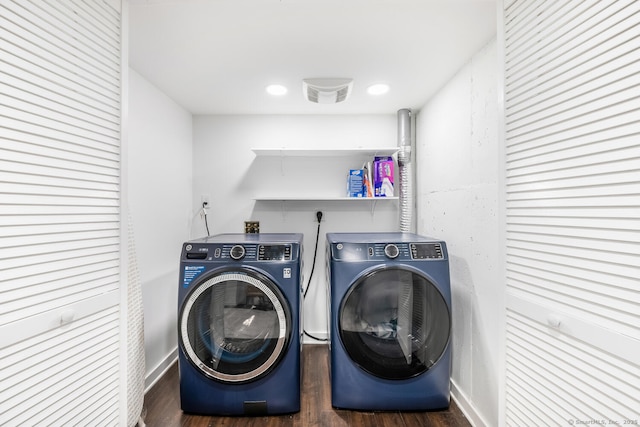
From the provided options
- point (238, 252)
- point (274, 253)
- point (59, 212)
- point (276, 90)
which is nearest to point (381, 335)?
point (274, 253)

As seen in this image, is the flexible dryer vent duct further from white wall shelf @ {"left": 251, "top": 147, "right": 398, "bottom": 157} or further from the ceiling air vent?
the ceiling air vent

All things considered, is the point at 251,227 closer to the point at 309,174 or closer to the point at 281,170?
the point at 281,170

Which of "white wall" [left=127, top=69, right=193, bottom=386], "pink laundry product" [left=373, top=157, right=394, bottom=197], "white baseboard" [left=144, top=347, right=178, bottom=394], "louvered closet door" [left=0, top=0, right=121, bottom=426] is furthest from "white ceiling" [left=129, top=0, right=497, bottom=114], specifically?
"white baseboard" [left=144, top=347, right=178, bottom=394]

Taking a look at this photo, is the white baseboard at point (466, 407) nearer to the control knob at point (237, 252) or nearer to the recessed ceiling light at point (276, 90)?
the control knob at point (237, 252)

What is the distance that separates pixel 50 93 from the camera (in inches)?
33.5

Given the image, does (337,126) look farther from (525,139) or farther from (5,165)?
(5,165)

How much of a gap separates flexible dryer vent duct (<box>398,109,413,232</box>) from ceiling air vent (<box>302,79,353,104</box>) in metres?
0.67

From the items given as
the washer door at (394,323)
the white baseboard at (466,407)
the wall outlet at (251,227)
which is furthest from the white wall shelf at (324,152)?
the white baseboard at (466,407)

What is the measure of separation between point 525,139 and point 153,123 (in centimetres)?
225

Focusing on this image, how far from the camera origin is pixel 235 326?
5.24 feet

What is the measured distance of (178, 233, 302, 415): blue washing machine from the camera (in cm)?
154

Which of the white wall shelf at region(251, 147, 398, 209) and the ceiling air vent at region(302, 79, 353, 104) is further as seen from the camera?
the white wall shelf at region(251, 147, 398, 209)

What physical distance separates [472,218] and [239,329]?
61.9 inches

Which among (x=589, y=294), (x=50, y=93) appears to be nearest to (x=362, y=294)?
(x=589, y=294)
